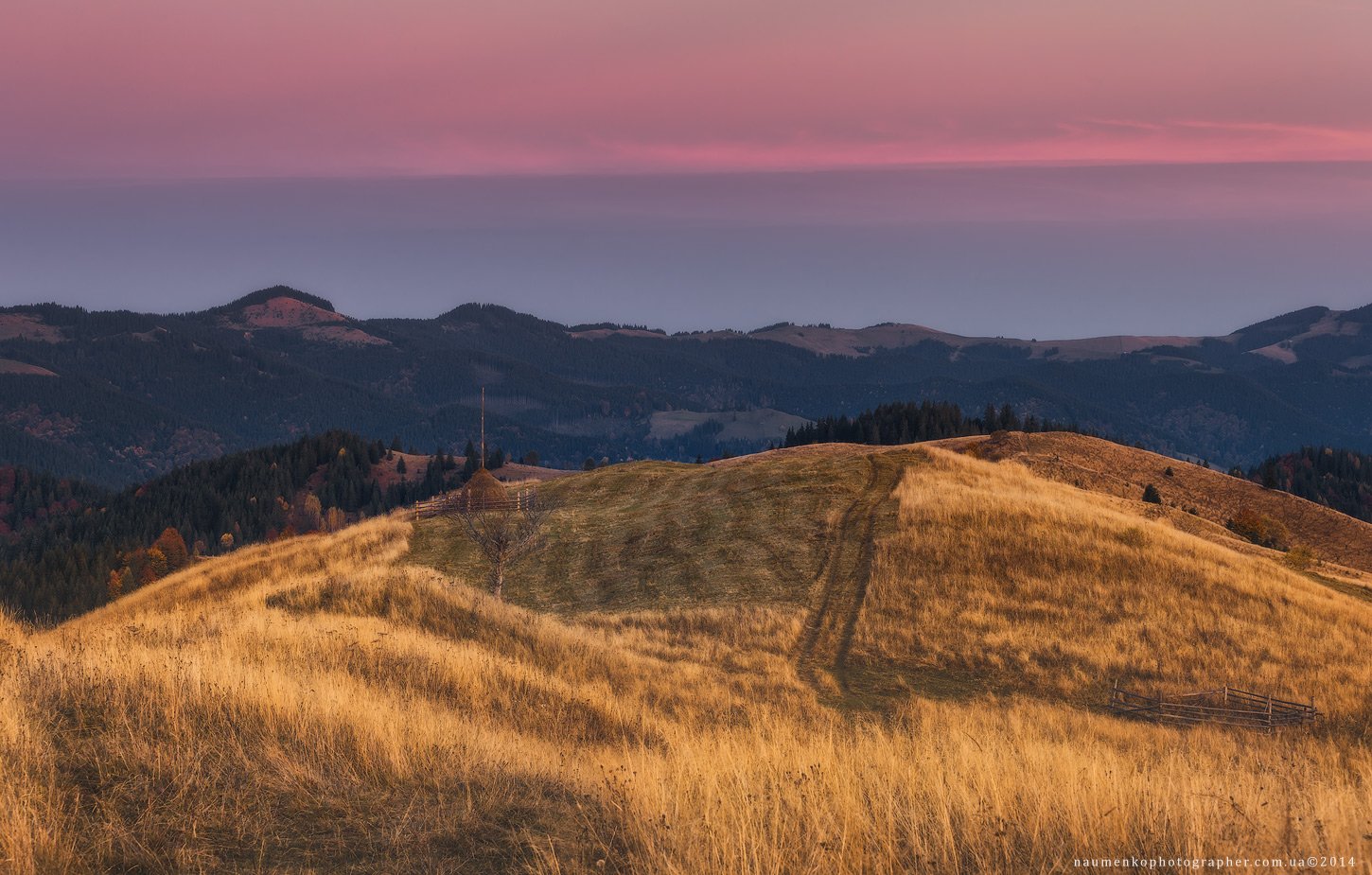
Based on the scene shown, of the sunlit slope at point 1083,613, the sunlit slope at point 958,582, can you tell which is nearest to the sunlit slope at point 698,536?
the sunlit slope at point 958,582

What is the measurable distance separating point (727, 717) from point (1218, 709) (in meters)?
16.6

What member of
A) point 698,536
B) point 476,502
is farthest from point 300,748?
point 476,502

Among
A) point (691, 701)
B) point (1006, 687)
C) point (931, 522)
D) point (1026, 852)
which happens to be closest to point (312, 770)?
point (1026, 852)

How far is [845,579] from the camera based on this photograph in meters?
40.3

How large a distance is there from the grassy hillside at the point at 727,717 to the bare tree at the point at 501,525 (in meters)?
2.98

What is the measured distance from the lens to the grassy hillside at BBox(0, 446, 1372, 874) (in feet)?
25.5

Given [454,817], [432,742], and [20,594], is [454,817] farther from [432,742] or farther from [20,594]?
[20,594]

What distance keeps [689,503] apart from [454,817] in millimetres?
50410

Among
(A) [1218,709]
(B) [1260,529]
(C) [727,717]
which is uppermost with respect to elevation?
(C) [727,717]

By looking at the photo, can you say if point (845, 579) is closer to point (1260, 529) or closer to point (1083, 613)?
point (1083, 613)

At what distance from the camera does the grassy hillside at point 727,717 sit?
7777mm

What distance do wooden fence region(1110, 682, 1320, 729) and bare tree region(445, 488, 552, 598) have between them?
2568cm

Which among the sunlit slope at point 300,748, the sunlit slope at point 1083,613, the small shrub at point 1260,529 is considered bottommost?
the small shrub at point 1260,529

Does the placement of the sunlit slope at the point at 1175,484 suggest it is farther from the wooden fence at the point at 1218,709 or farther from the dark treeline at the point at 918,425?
the dark treeline at the point at 918,425
